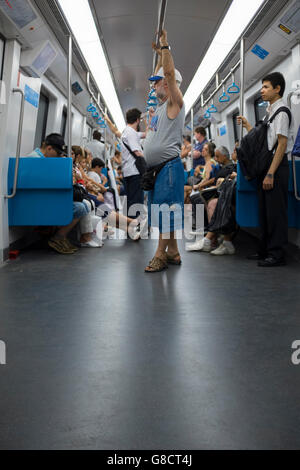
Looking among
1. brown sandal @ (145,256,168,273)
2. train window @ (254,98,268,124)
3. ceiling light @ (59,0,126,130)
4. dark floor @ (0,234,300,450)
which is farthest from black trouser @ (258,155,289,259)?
train window @ (254,98,268,124)

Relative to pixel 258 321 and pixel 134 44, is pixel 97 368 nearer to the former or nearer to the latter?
pixel 258 321

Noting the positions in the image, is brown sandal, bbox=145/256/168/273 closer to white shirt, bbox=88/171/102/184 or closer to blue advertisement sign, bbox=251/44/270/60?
white shirt, bbox=88/171/102/184

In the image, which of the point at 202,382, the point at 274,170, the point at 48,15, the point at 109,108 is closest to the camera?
the point at 202,382

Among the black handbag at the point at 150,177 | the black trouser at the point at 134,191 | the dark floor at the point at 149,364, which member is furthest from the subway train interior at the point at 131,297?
the black handbag at the point at 150,177

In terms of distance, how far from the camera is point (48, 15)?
4.32 m

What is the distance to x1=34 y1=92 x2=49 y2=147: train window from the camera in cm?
688

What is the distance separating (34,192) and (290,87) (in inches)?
135

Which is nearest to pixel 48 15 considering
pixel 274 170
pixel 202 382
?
pixel 274 170

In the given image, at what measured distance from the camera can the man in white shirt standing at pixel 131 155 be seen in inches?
215

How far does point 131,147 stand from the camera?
216 inches

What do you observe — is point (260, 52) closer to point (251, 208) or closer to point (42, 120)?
point (251, 208)

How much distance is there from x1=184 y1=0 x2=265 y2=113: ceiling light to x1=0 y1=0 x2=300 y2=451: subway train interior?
0.11ft
